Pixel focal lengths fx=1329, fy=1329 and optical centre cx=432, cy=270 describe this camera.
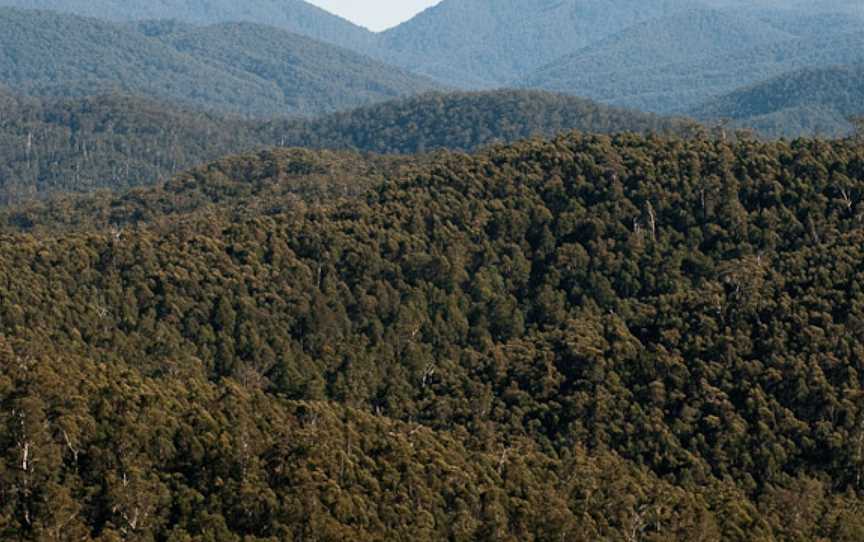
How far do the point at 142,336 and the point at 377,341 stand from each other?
12.6 metres

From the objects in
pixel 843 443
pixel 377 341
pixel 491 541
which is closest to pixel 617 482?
pixel 491 541

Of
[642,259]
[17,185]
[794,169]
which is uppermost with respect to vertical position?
[794,169]

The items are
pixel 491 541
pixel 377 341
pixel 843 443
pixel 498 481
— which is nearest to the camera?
pixel 491 541

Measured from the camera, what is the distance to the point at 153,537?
3922cm

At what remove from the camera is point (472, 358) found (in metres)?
69.8

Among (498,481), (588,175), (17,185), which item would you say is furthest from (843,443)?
(17,185)

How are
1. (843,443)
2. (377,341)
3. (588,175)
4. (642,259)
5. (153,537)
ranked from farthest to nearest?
1. (588,175)
2. (642,259)
3. (377,341)
4. (843,443)
5. (153,537)

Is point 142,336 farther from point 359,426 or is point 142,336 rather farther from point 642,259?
point 642,259

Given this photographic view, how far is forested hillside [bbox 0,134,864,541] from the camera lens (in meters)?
42.3

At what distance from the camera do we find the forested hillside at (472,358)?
4234cm

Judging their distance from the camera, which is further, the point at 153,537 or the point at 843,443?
the point at 843,443

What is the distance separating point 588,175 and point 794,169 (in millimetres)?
12412

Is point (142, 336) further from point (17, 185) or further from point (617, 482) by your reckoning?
point (17, 185)

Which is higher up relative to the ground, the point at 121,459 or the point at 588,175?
the point at 588,175
